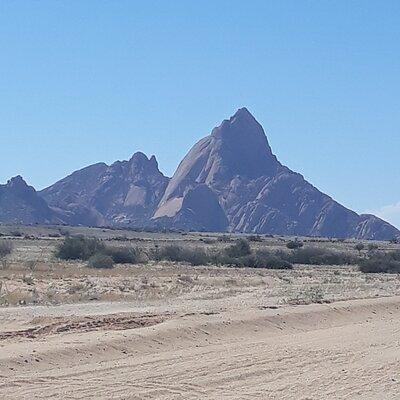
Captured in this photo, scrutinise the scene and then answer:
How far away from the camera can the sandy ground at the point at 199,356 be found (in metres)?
17.4

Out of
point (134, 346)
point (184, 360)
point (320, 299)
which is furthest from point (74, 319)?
point (320, 299)

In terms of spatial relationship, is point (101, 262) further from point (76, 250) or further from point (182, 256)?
point (182, 256)

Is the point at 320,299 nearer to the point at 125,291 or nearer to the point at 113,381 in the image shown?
the point at 125,291

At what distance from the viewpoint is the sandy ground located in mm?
17398

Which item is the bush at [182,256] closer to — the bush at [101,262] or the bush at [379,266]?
the bush at [101,262]

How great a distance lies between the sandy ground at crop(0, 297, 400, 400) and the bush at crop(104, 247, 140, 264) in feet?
131

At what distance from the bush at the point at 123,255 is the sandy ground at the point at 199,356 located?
39.9m

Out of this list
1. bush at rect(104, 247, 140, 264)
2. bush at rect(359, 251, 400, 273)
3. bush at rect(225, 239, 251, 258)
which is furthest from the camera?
bush at rect(225, 239, 251, 258)

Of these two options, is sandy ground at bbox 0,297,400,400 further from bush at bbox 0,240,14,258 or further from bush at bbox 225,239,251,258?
bush at bbox 225,239,251,258

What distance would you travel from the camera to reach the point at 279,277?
58.8m

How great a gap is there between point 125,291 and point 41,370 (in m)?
25.5

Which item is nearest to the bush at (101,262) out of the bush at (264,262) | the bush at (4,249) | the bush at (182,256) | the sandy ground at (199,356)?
the bush at (4,249)

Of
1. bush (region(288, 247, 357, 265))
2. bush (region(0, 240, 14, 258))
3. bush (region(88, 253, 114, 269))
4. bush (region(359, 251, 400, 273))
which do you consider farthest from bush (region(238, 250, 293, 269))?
bush (region(0, 240, 14, 258))

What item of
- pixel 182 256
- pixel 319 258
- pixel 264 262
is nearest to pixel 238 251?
pixel 182 256
